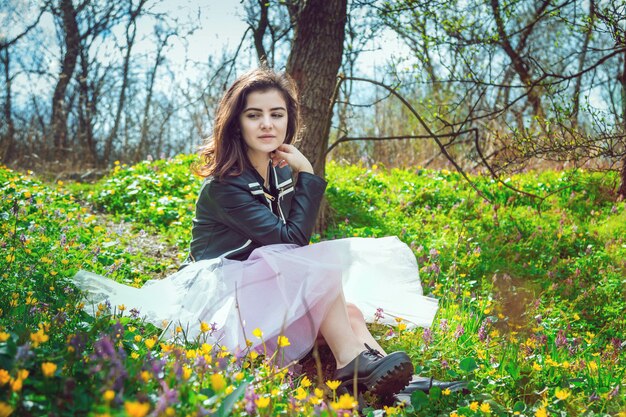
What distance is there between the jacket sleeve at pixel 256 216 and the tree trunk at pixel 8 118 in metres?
8.95

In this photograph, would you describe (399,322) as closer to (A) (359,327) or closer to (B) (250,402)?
(A) (359,327)

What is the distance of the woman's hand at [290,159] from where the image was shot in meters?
3.31

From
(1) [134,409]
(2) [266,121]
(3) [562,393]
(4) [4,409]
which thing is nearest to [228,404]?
(1) [134,409]

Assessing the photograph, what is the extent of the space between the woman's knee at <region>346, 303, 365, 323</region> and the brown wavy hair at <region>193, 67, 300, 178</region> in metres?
0.94

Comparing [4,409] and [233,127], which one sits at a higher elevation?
[233,127]

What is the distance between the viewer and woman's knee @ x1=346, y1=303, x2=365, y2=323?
2.83 m

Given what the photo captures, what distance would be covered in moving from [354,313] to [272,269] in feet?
1.61

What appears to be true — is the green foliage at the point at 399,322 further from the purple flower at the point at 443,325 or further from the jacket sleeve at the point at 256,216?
the jacket sleeve at the point at 256,216

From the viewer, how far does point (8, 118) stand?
467 inches

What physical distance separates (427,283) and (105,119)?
412 inches

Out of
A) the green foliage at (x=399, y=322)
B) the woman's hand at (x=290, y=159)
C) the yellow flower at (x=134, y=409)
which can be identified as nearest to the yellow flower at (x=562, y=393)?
the green foliage at (x=399, y=322)

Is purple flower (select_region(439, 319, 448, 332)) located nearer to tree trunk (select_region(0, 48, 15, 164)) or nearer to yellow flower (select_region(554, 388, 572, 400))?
yellow flower (select_region(554, 388, 572, 400))

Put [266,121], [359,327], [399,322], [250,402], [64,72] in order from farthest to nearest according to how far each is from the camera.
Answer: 1. [64,72]
2. [266,121]
3. [399,322]
4. [359,327]
5. [250,402]

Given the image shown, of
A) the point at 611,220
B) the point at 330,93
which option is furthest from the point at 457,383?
the point at 611,220
